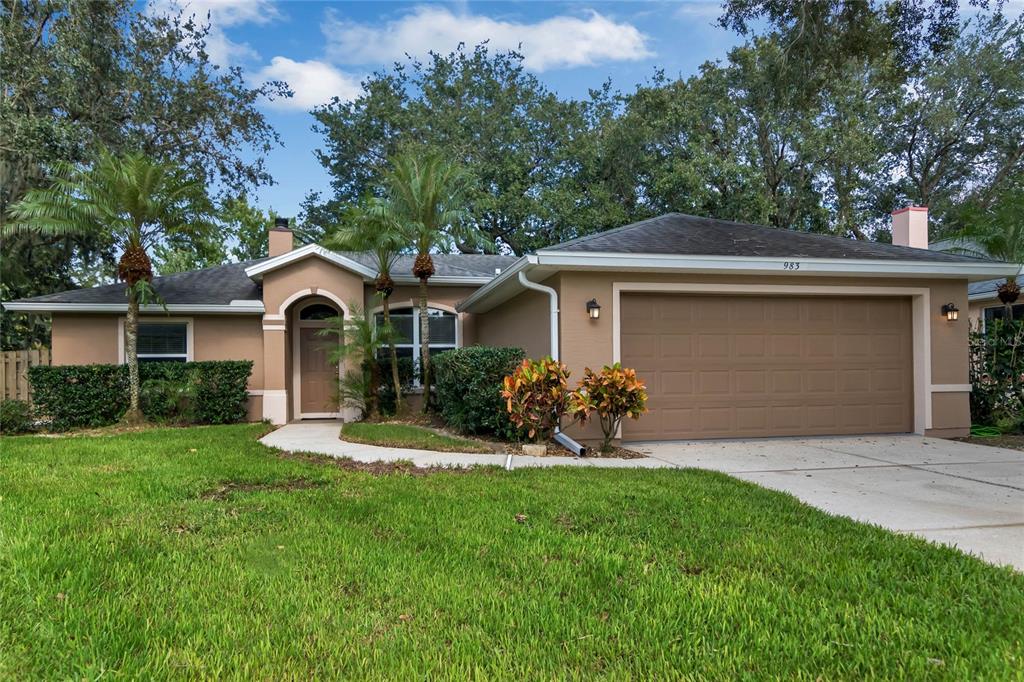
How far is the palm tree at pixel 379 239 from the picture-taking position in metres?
10.9

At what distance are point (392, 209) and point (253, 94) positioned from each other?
362 inches

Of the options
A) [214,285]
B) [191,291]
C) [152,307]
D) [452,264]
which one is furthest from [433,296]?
[152,307]

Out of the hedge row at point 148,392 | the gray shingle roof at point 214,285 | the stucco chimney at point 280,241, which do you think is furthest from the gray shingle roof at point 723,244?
the stucco chimney at point 280,241

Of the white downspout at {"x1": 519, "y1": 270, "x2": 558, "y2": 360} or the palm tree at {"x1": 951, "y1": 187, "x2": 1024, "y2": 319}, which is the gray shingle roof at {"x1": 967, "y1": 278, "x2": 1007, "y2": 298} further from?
the white downspout at {"x1": 519, "y1": 270, "x2": 558, "y2": 360}

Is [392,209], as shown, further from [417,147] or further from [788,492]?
[417,147]

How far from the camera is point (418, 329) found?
13281 millimetres

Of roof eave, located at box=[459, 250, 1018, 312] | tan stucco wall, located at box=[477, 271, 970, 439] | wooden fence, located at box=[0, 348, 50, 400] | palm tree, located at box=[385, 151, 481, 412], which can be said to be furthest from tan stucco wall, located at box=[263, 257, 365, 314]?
wooden fence, located at box=[0, 348, 50, 400]

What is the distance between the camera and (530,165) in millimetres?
22594

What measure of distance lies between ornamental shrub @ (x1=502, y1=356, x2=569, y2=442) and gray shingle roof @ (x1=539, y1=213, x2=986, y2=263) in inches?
63.7

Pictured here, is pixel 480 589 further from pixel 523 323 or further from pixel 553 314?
pixel 523 323

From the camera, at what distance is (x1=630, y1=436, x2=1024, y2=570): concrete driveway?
4.13 m

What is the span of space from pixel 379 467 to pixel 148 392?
21.8 ft

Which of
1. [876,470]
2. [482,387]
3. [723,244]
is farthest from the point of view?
[723,244]

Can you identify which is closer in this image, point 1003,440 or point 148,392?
point 1003,440
